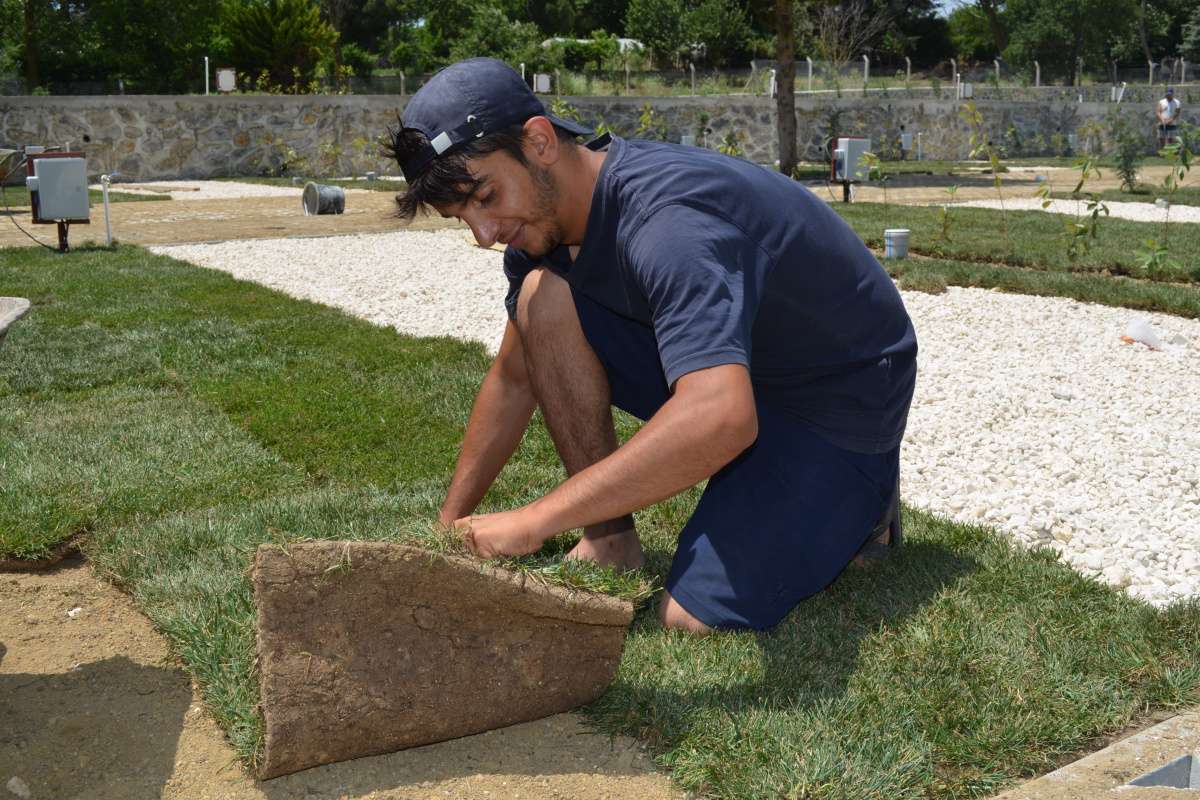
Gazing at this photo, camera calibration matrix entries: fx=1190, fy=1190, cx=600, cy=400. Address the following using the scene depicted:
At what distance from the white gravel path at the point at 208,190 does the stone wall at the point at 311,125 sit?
87 centimetres

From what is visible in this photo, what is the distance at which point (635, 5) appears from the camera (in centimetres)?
4353

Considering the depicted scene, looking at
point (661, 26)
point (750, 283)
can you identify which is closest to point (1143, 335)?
point (750, 283)

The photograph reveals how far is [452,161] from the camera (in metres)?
2.41

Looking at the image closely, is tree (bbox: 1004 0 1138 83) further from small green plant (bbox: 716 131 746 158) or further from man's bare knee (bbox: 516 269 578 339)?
man's bare knee (bbox: 516 269 578 339)

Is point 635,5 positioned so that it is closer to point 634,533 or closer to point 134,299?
point 134,299

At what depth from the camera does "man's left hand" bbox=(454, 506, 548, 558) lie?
2.40 metres

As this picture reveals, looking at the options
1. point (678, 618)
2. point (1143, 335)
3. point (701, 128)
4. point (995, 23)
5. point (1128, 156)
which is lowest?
point (678, 618)

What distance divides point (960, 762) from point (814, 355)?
3.10 ft

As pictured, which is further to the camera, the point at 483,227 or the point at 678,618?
the point at 678,618

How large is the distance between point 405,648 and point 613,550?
36.1 inches

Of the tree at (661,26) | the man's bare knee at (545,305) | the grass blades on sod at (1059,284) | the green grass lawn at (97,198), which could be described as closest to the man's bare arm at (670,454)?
the man's bare knee at (545,305)

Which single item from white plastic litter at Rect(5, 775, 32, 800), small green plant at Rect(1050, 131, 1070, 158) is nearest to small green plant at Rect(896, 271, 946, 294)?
white plastic litter at Rect(5, 775, 32, 800)

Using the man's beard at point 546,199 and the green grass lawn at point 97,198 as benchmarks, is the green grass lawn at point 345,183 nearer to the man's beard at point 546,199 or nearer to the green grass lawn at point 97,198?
the green grass lawn at point 97,198

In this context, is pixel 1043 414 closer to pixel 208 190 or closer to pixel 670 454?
pixel 670 454
